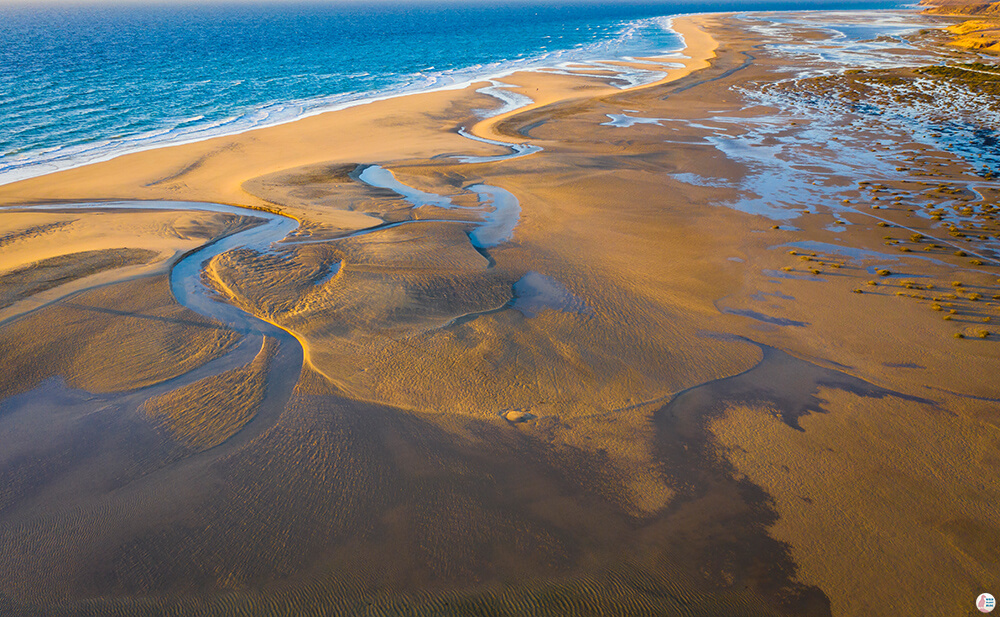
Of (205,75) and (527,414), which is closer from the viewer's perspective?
(527,414)

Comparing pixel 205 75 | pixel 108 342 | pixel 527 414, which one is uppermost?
pixel 205 75

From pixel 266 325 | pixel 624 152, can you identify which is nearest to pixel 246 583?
pixel 266 325

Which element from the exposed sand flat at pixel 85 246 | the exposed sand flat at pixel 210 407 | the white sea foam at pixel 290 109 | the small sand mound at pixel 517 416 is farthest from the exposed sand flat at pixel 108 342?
the white sea foam at pixel 290 109

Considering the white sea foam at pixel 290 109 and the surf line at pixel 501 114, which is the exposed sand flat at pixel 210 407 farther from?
the white sea foam at pixel 290 109

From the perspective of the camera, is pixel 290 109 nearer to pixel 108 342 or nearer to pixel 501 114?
pixel 501 114

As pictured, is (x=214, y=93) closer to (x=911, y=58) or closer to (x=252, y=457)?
(x=252, y=457)

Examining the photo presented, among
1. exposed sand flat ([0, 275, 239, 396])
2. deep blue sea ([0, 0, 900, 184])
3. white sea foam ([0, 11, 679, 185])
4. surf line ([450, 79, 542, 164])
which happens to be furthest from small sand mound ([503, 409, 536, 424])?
deep blue sea ([0, 0, 900, 184])

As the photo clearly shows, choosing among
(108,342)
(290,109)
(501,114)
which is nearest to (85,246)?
(108,342)

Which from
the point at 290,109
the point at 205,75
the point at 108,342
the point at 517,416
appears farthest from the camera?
the point at 205,75
